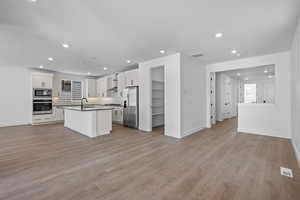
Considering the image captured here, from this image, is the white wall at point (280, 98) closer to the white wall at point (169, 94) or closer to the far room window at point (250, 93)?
the white wall at point (169, 94)

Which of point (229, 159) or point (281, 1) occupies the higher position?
point (281, 1)

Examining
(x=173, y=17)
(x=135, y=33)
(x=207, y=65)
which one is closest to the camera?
(x=173, y=17)

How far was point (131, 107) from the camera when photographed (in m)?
5.76

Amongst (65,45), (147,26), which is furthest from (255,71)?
(65,45)

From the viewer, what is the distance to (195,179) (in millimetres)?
2094

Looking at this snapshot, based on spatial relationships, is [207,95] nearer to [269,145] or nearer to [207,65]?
[207,65]

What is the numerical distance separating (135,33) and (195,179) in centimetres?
310

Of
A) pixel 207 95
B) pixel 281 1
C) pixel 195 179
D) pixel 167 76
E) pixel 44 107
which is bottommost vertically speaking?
pixel 195 179

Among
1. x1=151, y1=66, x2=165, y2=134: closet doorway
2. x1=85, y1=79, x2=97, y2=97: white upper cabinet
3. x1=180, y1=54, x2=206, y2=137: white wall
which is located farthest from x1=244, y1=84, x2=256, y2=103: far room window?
x1=85, y1=79, x2=97, y2=97: white upper cabinet

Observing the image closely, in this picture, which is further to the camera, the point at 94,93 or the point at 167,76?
the point at 94,93

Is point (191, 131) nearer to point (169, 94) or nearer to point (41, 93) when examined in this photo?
point (169, 94)

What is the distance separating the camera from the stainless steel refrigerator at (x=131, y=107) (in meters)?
5.57

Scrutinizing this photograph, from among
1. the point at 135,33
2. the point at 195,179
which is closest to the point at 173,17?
the point at 135,33

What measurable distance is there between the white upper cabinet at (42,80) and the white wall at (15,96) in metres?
0.53
